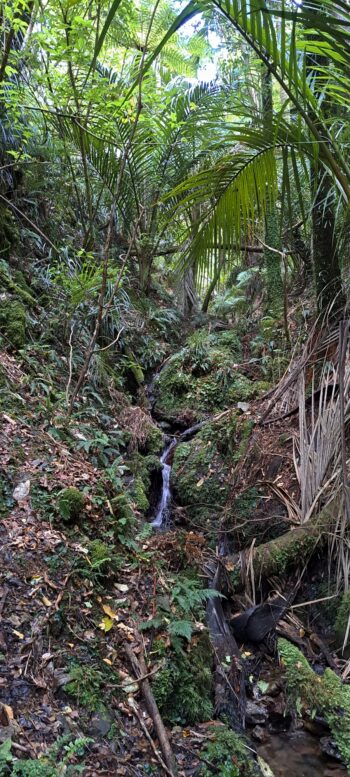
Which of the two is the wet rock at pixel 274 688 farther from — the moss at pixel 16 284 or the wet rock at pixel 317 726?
the moss at pixel 16 284

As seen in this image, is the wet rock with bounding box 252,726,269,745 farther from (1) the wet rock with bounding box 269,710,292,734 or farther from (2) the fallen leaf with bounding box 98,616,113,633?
(2) the fallen leaf with bounding box 98,616,113,633

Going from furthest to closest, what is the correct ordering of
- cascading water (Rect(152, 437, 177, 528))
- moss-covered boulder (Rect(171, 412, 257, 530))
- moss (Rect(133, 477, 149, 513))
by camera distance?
1. cascading water (Rect(152, 437, 177, 528))
2. moss-covered boulder (Rect(171, 412, 257, 530))
3. moss (Rect(133, 477, 149, 513))

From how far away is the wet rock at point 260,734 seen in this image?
9.81 ft

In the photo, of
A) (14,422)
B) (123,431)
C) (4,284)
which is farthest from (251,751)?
(4,284)

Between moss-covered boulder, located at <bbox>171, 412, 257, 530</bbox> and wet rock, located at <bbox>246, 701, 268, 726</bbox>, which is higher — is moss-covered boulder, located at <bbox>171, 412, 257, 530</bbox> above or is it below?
above

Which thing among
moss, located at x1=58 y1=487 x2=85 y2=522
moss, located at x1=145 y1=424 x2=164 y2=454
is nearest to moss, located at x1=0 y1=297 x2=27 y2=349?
moss, located at x1=145 y1=424 x2=164 y2=454

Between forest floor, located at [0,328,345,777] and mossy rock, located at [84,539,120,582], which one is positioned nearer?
forest floor, located at [0,328,345,777]

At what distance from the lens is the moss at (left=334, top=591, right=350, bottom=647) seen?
11.5ft

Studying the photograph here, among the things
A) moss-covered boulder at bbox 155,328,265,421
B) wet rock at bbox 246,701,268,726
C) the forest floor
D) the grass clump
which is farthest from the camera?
moss-covered boulder at bbox 155,328,265,421

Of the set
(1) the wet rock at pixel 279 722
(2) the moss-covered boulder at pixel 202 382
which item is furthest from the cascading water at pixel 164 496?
(1) the wet rock at pixel 279 722

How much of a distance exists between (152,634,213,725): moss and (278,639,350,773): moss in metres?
0.54

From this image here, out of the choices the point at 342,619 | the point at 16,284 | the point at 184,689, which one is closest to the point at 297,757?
the point at 184,689

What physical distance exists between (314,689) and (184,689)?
88cm

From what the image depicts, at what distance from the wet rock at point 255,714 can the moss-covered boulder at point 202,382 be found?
Answer: 12.2 ft
